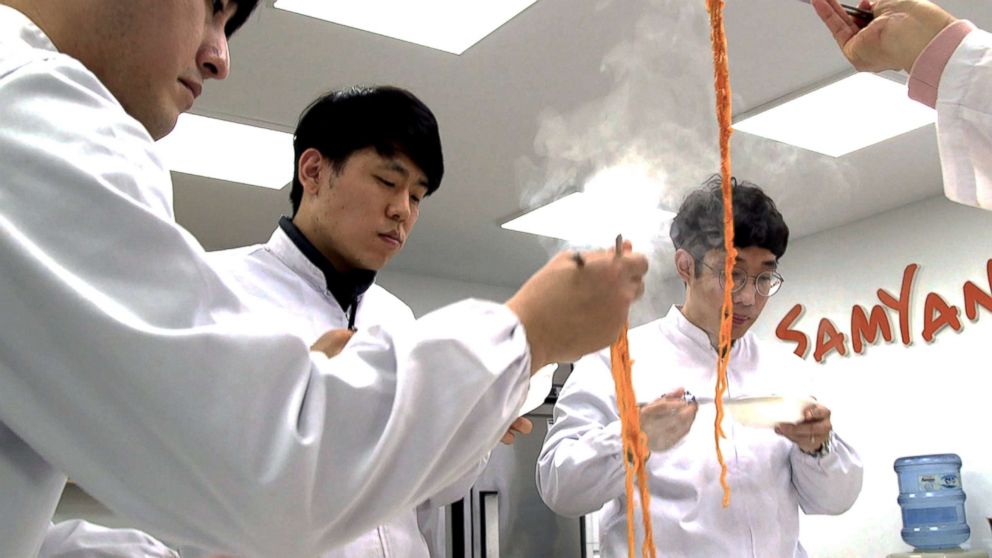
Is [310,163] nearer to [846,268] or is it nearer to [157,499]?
[157,499]

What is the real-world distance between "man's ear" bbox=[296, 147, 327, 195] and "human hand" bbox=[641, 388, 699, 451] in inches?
35.9

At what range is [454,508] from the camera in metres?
5.00

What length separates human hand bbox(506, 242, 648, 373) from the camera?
89 centimetres

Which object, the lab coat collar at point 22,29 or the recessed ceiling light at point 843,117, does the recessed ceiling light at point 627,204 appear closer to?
the lab coat collar at point 22,29

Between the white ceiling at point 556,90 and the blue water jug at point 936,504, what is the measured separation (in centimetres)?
178

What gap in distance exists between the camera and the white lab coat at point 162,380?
0.71 metres

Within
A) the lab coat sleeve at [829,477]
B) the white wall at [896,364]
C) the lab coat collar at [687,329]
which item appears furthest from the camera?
the white wall at [896,364]

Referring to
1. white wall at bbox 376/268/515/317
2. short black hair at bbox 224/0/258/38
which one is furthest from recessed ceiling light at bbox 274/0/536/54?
white wall at bbox 376/268/515/317

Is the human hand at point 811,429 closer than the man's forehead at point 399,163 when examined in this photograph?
No

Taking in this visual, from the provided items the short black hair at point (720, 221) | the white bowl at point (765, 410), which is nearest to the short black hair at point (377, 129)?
the short black hair at point (720, 221)

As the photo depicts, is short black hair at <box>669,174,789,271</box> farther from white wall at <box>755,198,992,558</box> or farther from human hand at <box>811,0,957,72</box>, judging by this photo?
white wall at <box>755,198,992,558</box>

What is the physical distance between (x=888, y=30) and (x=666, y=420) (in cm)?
89

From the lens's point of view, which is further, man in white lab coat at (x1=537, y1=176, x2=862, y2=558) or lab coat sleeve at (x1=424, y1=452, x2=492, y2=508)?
man in white lab coat at (x1=537, y1=176, x2=862, y2=558)

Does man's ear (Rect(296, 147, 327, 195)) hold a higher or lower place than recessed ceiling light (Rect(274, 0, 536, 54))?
lower
